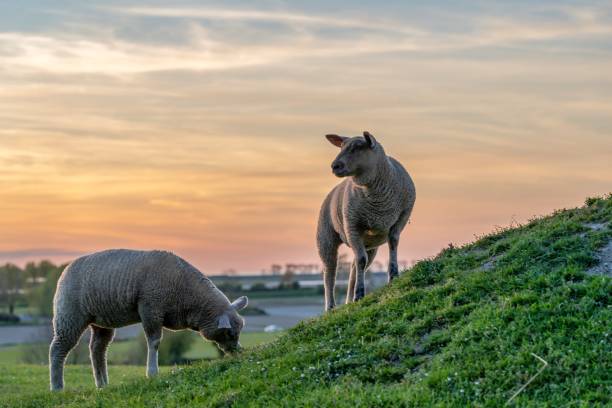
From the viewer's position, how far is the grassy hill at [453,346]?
1105 cm

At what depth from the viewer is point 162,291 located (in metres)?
16.8

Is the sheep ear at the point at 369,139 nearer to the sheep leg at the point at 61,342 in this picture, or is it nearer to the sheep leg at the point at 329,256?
the sheep leg at the point at 329,256

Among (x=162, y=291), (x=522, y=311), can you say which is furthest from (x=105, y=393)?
(x=522, y=311)

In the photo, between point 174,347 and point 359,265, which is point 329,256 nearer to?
point 359,265

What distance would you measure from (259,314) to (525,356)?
8153 centimetres

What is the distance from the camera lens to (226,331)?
668 inches

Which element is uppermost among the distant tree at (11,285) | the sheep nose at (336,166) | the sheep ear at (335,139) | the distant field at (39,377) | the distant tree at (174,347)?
the sheep ear at (335,139)

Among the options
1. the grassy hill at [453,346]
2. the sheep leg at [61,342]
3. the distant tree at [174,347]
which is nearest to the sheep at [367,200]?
the grassy hill at [453,346]

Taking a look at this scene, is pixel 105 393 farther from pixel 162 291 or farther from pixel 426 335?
pixel 426 335

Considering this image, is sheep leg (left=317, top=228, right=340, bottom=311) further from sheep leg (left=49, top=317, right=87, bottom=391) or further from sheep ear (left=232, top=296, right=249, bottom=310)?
sheep leg (left=49, top=317, right=87, bottom=391)

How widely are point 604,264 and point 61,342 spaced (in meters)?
10.4

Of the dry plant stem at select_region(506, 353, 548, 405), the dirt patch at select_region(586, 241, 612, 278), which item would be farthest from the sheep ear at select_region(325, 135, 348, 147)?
the dry plant stem at select_region(506, 353, 548, 405)

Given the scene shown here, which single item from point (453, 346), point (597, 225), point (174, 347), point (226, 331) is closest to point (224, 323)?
point (226, 331)

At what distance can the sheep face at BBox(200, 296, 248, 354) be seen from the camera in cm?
1686
